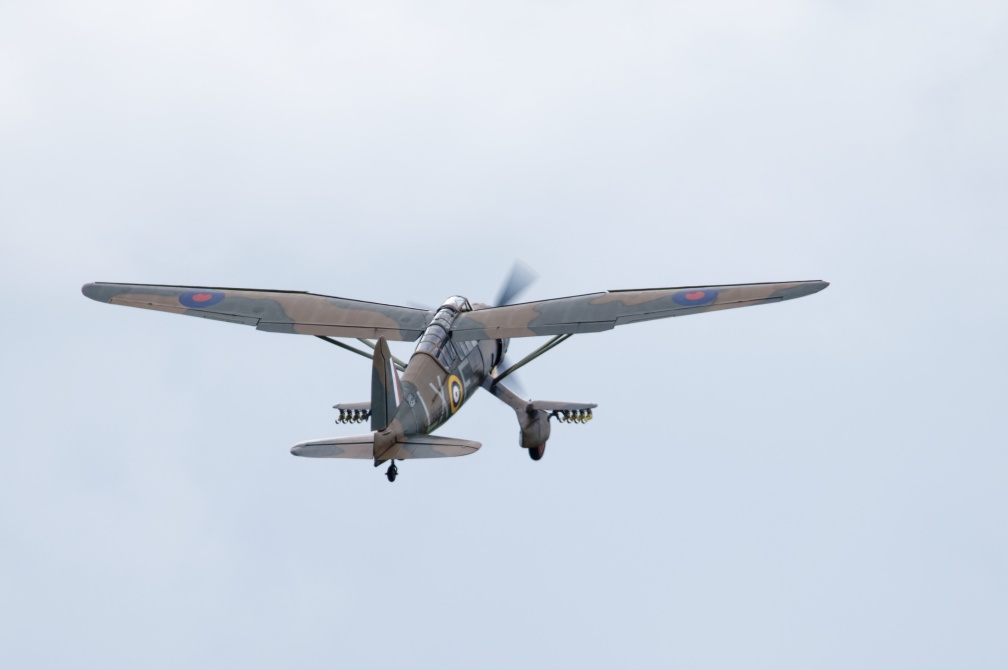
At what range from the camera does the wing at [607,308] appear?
1307 inches

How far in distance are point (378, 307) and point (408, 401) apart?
4.99 metres

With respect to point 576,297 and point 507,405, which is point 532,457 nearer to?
point 507,405

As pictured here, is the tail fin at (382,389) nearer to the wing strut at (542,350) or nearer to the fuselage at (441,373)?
the fuselage at (441,373)

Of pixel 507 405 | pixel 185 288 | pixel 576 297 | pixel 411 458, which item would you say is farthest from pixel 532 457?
pixel 185 288

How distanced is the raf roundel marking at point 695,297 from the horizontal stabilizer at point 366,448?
6937 millimetres

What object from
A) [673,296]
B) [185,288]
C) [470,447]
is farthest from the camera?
[185,288]

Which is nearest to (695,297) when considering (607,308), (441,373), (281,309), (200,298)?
(607,308)

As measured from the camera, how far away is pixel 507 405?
35.1m

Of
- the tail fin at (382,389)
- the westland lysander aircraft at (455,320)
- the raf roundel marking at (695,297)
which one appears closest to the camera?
the tail fin at (382,389)

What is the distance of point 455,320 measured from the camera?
33.9 m

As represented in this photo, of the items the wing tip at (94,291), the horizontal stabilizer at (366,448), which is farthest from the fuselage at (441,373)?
the wing tip at (94,291)

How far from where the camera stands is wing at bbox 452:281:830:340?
109 ft

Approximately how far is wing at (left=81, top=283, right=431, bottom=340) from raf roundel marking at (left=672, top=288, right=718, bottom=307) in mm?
5502

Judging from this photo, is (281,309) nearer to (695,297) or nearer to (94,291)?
(94,291)
